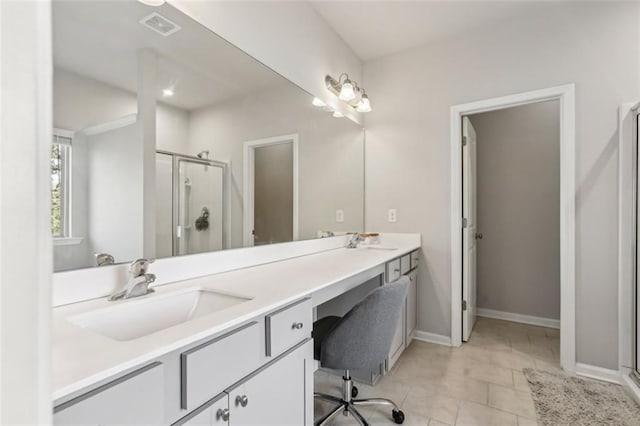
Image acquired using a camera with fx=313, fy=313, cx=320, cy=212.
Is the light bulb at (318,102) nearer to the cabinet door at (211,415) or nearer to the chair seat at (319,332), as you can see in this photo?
the chair seat at (319,332)

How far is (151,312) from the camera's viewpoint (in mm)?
1067

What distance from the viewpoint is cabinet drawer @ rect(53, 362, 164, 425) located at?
0.55m

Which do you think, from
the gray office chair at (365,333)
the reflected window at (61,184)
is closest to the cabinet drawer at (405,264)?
the gray office chair at (365,333)

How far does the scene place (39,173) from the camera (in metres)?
0.33

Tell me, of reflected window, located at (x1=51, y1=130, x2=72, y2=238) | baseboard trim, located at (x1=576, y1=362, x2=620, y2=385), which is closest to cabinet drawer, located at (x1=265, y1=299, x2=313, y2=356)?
reflected window, located at (x1=51, y1=130, x2=72, y2=238)

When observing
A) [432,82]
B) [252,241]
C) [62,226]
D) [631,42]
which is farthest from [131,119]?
[631,42]

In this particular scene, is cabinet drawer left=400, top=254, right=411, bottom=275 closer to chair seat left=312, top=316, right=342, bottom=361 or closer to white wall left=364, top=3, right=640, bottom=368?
white wall left=364, top=3, right=640, bottom=368

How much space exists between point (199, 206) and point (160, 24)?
0.75m

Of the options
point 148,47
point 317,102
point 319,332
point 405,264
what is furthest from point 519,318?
point 148,47

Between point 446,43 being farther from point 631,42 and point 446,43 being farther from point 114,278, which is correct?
point 114,278

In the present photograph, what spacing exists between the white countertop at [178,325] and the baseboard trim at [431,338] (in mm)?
1348

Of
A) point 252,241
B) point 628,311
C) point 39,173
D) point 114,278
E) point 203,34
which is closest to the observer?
point 39,173

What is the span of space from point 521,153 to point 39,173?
144 inches

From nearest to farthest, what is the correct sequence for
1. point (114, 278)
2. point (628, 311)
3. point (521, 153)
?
point (114, 278)
point (628, 311)
point (521, 153)
